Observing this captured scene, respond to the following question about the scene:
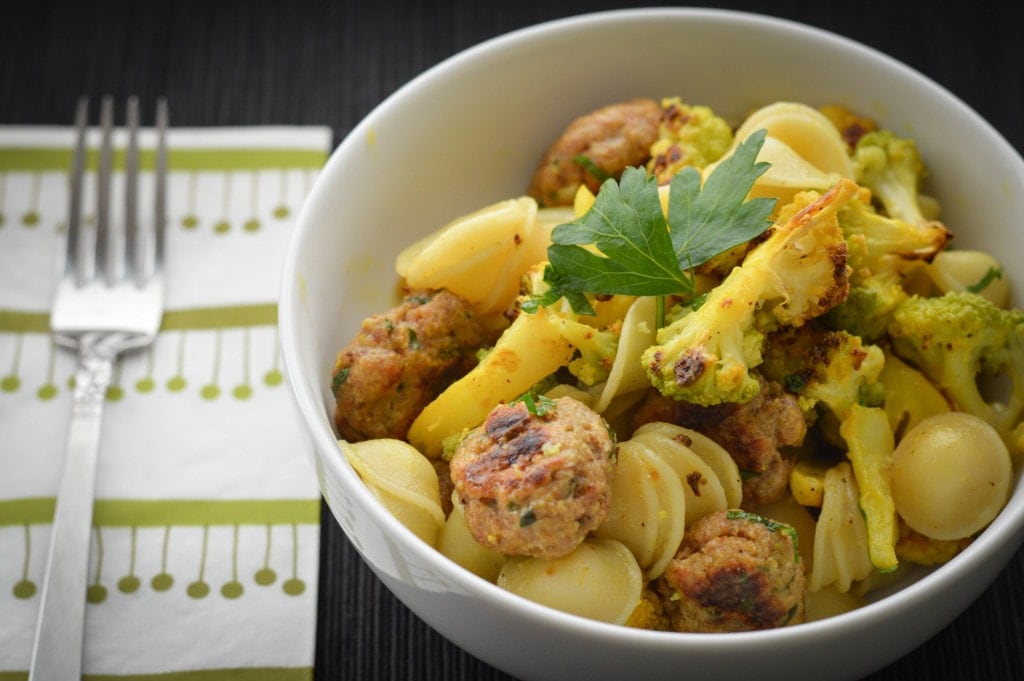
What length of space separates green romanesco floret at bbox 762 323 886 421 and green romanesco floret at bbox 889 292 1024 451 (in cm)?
10

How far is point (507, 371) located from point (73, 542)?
116 cm

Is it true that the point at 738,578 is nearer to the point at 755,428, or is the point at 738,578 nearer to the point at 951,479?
the point at 755,428

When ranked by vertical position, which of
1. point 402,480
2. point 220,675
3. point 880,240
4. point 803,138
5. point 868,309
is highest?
point 803,138

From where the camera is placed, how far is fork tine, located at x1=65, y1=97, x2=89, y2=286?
3006 mm

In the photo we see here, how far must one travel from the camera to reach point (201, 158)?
338cm

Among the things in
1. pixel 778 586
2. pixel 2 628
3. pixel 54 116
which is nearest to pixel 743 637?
pixel 778 586

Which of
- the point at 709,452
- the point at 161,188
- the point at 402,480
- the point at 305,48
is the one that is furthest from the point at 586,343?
the point at 305,48

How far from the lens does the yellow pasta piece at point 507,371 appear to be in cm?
216

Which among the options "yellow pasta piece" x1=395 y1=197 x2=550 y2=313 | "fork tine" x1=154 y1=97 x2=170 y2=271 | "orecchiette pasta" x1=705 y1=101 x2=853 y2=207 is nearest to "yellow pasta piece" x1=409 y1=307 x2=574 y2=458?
"yellow pasta piece" x1=395 y1=197 x2=550 y2=313

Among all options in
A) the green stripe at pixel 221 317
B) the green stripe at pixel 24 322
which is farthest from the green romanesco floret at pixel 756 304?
the green stripe at pixel 24 322

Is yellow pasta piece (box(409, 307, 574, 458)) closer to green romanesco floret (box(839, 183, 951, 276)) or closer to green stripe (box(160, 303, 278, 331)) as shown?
green romanesco floret (box(839, 183, 951, 276))

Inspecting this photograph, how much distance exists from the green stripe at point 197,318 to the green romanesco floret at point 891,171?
1.65 m

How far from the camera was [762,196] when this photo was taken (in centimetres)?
229

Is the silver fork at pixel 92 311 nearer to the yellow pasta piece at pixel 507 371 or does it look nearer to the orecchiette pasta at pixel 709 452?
the yellow pasta piece at pixel 507 371
